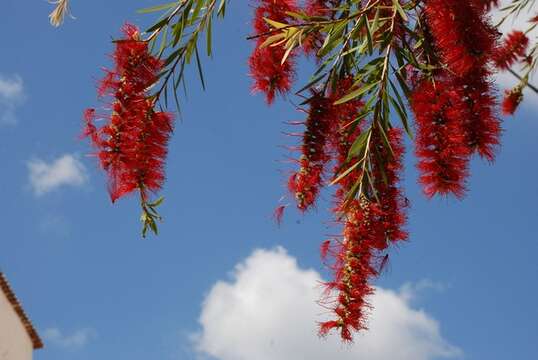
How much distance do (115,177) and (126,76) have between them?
262 millimetres

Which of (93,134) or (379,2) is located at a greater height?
(379,2)

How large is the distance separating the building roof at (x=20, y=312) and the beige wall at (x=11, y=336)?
4cm

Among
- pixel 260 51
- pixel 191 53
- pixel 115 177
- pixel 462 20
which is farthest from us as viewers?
pixel 191 53

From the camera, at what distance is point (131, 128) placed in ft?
6.64

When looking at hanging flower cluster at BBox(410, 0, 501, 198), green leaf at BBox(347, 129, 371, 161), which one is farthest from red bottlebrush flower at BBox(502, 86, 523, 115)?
hanging flower cluster at BBox(410, 0, 501, 198)

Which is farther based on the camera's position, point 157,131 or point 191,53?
point 191,53

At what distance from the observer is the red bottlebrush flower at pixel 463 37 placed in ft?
5.50

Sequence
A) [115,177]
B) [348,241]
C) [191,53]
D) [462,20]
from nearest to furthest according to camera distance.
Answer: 1. [462,20]
2. [348,241]
3. [115,177]
4. [191,53]

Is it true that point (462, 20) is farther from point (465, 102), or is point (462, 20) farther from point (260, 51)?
point (260, 51)

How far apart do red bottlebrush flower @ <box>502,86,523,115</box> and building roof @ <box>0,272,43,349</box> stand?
6902 mm

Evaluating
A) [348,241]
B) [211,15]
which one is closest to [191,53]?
[211,15]

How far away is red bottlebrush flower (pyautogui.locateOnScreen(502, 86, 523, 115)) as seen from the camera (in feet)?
13.5

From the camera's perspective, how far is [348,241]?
6.23 feet

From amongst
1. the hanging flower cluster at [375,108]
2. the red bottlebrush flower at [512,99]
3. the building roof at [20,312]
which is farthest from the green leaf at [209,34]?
the building roof at [20,312]
